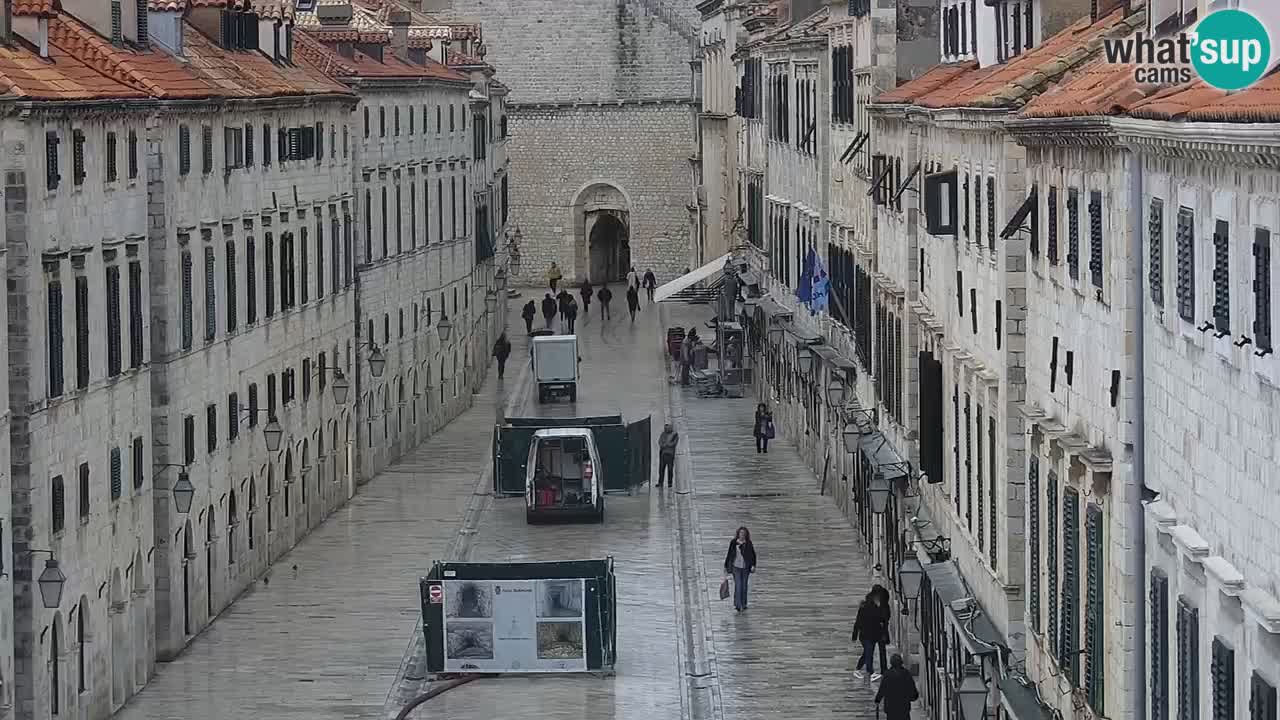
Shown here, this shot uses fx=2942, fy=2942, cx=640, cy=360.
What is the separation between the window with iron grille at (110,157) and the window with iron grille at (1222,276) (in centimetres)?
2244

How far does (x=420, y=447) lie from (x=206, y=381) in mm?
23735

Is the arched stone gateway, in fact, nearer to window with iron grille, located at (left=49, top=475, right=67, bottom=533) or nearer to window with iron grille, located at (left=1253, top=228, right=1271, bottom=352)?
window with iron grille, located at (left=49, top=475, right=67, bottom=533)

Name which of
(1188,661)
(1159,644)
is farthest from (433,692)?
(1188,661)

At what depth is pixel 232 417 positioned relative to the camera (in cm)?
4731

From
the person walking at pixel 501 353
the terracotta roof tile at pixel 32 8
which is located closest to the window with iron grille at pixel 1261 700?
the terracotta roof tile at pixel 32 8

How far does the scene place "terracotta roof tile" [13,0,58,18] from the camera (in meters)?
36.1

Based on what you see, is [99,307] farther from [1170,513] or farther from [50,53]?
[1170,513]

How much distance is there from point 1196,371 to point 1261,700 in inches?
122

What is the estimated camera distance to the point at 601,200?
11781cm

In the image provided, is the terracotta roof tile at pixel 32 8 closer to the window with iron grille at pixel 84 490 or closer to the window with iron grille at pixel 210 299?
the window with iron grille at pixel 84 490

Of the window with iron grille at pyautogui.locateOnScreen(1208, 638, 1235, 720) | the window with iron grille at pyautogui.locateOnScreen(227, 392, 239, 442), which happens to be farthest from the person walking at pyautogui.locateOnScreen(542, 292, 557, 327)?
the window with iron grille at pyautogui.locateOnScreen(1208, 638, 1235, 720)

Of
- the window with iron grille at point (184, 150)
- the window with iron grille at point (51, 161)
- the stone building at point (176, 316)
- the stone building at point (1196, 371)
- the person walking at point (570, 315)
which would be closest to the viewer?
the stone building at point (1196, 371)

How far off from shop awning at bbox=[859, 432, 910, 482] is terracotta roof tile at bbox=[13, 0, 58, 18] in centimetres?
1271

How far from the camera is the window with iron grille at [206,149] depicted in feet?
149
